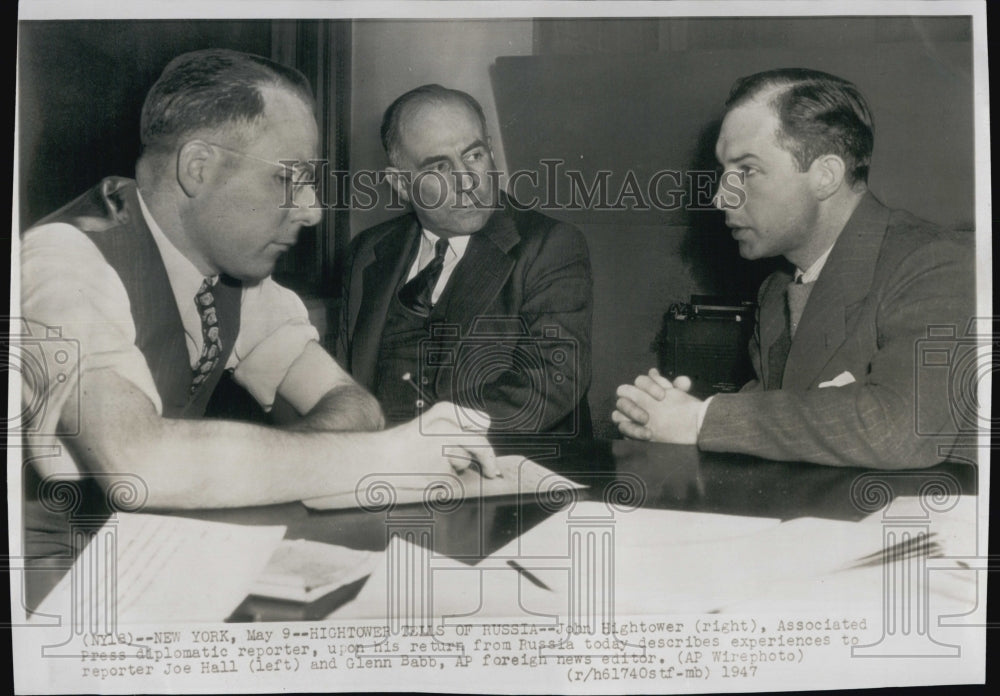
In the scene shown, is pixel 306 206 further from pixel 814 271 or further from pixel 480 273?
pixel 814 271

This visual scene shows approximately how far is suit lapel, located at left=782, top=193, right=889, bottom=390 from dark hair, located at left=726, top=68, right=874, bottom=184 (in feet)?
0.52

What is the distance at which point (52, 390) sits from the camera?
6.80 feet

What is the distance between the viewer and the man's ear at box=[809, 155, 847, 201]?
2123mm

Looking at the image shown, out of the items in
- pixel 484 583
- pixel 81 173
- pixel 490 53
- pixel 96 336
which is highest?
pixel 490 53

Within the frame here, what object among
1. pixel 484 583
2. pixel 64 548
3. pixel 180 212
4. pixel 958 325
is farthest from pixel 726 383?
pixel 64 548

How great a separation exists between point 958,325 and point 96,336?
2169 mm

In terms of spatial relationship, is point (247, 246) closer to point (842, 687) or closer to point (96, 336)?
point (96, 336)

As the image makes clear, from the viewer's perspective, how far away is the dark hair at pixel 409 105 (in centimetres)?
211

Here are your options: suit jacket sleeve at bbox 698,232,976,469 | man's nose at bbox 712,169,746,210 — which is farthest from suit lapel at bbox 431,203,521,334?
suit jacket sleeve at bbox 698,232,976,469

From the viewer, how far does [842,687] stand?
2.16 m

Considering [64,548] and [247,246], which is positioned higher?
[247,246]
